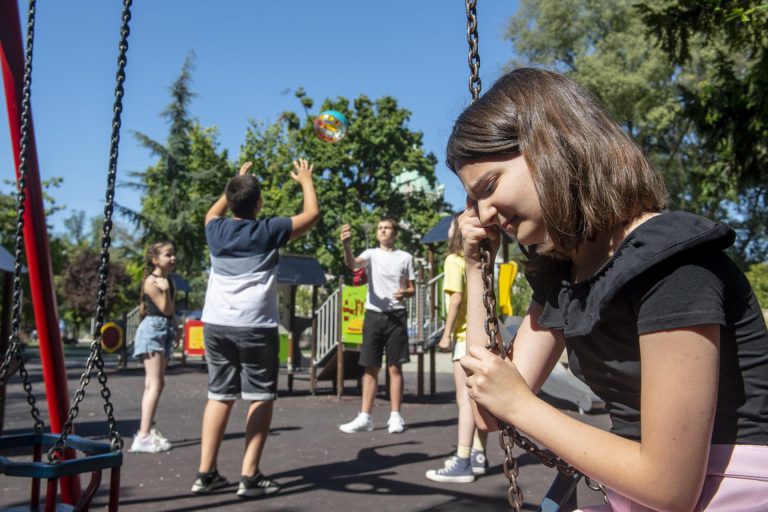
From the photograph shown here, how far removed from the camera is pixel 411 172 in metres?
37.2

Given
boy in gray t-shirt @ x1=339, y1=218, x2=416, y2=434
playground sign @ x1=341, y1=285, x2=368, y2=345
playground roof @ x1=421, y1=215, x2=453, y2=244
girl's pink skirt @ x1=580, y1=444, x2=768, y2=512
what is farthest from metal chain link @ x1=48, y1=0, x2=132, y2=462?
playground roof @ x1=421, y1=215, x2=453, y2=244

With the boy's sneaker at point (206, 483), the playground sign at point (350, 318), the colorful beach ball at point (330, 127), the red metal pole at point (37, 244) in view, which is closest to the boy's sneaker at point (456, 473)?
the boy's sneaker at point (206, 483)

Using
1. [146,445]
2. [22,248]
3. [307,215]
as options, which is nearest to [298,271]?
[146,445]

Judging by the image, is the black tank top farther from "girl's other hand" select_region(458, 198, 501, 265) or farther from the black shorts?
"girl's other hand" select_region(458, 198, 501, 265)

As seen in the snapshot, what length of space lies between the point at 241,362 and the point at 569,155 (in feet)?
11.2

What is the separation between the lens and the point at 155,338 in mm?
6043

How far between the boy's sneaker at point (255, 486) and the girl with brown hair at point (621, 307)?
126 inches

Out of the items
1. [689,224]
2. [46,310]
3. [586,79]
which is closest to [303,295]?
[586,79]

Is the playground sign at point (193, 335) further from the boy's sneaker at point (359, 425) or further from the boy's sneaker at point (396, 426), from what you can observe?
the boy's sneaker at point (396, 426)

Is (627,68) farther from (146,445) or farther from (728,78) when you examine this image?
(146,445)

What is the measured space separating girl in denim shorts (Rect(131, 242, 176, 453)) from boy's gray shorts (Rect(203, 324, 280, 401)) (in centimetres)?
154

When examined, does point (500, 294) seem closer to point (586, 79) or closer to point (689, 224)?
point (689, 224)

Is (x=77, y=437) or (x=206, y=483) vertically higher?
(x=77, y=437)

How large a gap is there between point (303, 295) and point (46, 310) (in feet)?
134
